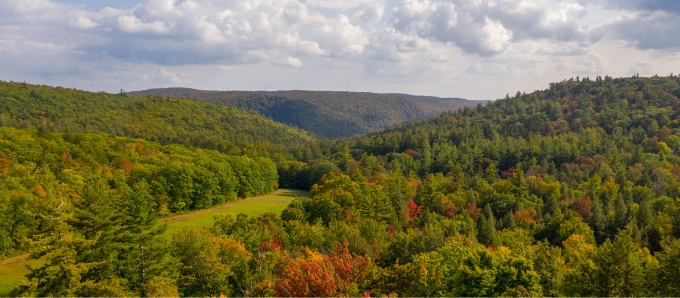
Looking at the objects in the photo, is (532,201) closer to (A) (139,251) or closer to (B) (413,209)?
(B) (413,209)

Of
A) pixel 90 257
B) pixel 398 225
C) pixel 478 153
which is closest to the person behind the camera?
pixel 90 257

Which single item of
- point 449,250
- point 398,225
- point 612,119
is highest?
point 612,119

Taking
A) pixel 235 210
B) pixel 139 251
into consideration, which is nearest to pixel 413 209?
pixel 235 210

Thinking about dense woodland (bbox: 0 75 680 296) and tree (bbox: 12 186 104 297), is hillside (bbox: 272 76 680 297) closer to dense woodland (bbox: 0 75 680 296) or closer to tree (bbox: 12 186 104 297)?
dense woodland (bbox: 0 75 680 296)

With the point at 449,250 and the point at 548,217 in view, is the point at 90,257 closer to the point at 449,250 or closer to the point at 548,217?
the point at 449,250

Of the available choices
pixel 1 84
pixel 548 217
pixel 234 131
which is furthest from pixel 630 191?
pixel 1 84

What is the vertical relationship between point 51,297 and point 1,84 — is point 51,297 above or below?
below

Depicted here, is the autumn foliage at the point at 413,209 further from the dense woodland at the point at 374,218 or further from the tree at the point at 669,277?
the tree at the point at 669,277
